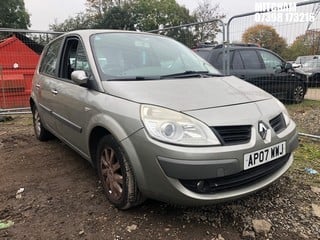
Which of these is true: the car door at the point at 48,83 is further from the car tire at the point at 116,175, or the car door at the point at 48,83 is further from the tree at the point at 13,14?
the tree at the point at 13,14

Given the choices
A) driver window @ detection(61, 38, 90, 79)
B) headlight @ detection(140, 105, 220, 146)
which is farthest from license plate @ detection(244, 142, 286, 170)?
driver window @ detection(61, 38, 90, 79)

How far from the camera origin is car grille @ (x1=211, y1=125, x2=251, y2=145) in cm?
246

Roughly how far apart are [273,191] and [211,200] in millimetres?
1127

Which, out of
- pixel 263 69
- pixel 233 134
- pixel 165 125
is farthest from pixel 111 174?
pixel 263 69

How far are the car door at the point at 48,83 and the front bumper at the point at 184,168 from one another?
2.05 metres

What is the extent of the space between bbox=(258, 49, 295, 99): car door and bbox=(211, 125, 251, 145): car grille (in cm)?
516

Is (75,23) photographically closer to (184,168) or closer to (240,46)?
(240,46)

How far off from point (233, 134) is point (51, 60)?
3.07 meters

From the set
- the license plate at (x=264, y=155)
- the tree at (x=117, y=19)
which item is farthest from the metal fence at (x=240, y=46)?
the tree at (x=117, y=19)

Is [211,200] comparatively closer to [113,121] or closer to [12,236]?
[113,121]

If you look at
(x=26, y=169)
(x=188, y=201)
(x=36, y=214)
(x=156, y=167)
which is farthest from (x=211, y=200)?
(x=26, y=169)

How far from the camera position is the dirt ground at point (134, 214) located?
8.75 feet

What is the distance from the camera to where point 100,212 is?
3010mm

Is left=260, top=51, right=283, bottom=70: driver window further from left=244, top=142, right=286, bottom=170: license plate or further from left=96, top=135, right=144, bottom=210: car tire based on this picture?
left=96, top=135, right=144, bottom=210: car tire
